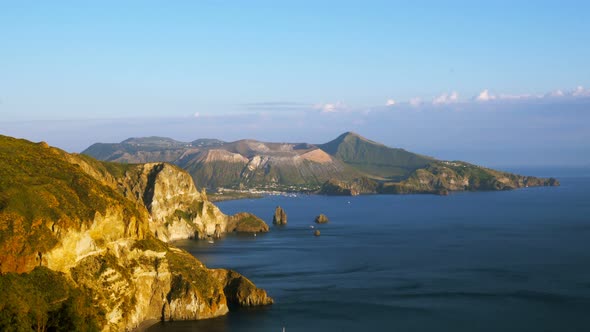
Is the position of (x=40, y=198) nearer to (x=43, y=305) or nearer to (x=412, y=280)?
(x=43, y=305)

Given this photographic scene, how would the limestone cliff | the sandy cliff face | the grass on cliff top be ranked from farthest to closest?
1. the sandy cliff face
2. the limestone cliff
3. the grass on cliff top

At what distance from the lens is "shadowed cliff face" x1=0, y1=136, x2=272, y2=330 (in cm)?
7912

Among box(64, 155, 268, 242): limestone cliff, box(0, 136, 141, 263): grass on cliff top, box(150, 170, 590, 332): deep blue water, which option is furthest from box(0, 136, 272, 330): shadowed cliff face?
box(64, 155, 268, 242): limestone cliff

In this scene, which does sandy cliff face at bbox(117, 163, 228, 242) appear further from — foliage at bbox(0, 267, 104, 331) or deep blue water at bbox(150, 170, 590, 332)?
foliage at bbox(0, 267, 104, 331)

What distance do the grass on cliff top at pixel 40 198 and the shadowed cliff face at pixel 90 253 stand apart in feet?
0.39

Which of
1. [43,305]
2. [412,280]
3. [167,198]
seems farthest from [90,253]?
[167,198]

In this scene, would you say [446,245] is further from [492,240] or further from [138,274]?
[138,274]

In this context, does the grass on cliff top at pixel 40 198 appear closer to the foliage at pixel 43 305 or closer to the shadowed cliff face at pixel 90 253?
the shadowed cliff face at pixel 90 253

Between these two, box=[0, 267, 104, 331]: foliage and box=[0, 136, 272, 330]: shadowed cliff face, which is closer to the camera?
box=[0, 267, 104, 331]: foliage

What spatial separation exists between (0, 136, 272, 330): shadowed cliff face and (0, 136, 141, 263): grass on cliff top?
12cm

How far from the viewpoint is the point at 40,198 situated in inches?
3398

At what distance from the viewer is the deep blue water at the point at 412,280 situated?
95.1 meters

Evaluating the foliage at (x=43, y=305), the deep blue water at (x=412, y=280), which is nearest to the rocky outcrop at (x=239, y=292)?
the deep blue water at (x=412, y=280)

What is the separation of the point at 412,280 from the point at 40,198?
7055 cm
